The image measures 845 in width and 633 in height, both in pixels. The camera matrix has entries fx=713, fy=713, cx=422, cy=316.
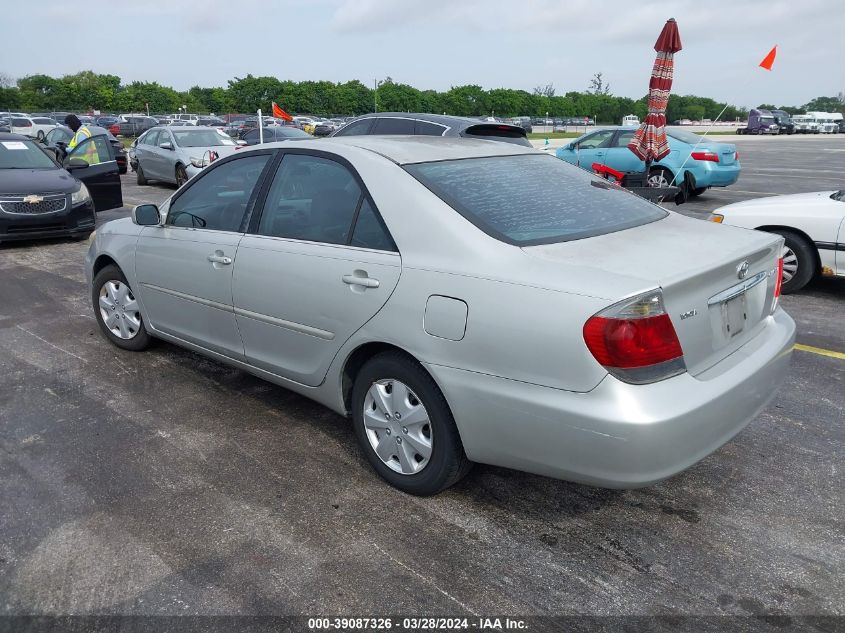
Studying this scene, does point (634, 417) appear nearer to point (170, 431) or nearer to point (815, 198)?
point (170, 431)

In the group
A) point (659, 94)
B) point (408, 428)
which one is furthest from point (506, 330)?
point (659, 94)

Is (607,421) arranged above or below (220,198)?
below

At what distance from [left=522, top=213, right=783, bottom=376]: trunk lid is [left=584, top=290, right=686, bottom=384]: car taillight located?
0.15 ft

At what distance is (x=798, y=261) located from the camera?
22.0 feet

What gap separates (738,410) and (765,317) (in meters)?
0.64

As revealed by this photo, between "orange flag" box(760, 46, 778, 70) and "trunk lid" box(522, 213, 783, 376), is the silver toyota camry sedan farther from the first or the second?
"orange flag" box(760, 46, 778, 70)

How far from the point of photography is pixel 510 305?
2689mm

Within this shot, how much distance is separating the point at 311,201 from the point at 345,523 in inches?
63.7

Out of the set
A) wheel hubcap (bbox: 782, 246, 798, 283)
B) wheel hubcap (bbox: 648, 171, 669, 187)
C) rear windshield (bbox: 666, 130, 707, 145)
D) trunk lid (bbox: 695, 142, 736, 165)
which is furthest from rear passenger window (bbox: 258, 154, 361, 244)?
rear windshield (bbox: 666, 130, 707, 145)

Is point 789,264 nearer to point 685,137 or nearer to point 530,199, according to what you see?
point 530,199

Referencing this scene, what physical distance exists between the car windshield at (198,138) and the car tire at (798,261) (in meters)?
→ 12.9

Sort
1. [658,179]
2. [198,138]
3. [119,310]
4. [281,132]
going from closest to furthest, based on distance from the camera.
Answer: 1. [119,310]
2. [658,179]
3. [198,138]
4. [281,132]

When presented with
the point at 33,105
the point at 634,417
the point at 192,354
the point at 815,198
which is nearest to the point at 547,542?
the point at 634,417

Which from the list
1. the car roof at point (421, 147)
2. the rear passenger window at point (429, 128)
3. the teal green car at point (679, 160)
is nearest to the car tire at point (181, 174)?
the rear passenger window at point (429, 128)
